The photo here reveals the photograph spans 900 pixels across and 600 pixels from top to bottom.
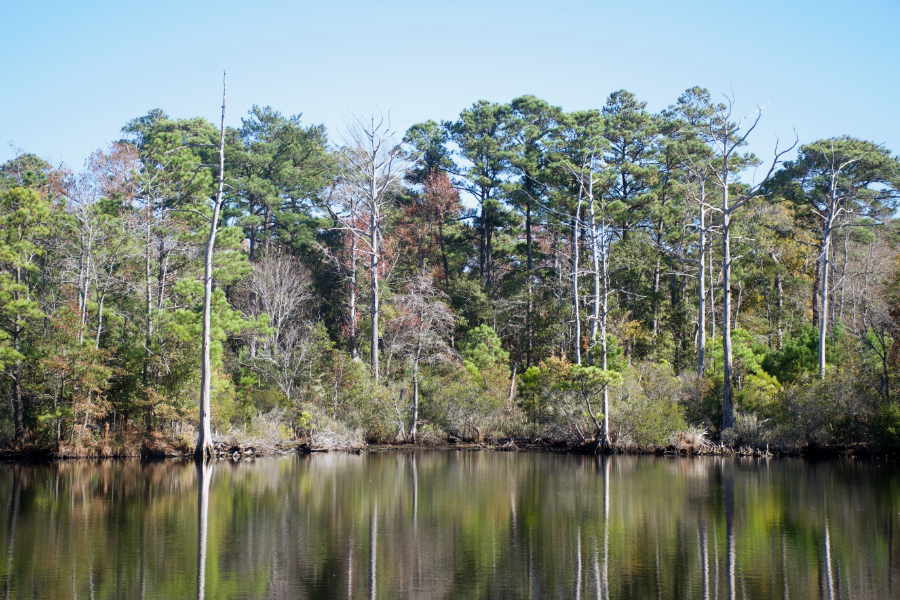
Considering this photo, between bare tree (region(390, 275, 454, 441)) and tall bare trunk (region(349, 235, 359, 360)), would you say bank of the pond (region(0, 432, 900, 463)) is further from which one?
tall bare trunk (region(349, 235, 359, 360))

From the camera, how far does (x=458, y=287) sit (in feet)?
141

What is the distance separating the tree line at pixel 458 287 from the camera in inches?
1068

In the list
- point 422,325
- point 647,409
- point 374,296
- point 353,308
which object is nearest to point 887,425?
point 647,409

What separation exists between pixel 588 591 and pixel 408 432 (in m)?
24.7

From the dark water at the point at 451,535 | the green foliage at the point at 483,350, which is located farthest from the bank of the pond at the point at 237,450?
the green foliage at the point at 483,350

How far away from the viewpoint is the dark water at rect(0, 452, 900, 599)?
918 centimetres

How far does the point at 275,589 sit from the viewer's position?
8938 mm

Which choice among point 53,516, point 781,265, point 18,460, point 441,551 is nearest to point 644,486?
point 441,551

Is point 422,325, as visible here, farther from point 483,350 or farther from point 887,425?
point 887,425

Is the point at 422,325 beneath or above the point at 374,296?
beneath

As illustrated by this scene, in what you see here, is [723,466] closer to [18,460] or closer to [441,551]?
[441,551]

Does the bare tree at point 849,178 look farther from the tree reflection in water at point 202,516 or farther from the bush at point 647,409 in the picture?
the tree reflection in water at point 202,516

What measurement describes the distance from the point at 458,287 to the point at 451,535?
30991 millimetres

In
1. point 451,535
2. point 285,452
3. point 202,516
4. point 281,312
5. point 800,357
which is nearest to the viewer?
point 451,535
